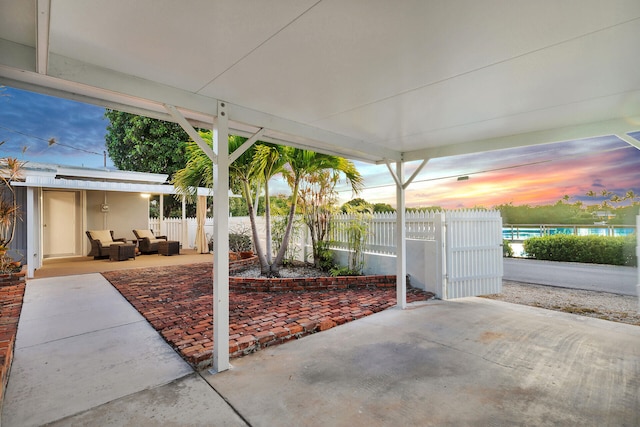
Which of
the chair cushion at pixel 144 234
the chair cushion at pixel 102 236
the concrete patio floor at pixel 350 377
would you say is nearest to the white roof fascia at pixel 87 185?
the chair cushion at pixel 102 236

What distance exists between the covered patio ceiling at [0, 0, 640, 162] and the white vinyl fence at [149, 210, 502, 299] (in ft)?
8.62

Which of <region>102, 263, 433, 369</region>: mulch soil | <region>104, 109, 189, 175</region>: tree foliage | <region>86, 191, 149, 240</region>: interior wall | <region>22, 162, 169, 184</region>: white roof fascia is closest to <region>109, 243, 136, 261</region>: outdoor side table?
<region>86, 191, 149, 240</region>: interior wall

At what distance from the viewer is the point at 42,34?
5.62 ft

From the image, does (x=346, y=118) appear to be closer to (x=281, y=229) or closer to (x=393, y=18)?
(x=393, y=18)

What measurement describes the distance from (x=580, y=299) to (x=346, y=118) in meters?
5.70

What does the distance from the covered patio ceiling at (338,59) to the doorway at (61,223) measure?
10.5 metres

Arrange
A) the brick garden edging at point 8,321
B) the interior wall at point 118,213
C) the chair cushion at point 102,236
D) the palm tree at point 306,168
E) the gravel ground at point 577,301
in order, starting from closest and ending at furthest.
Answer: the brick garden edging at point 8,321, the gravel ground at point 577,301, the palm tree at point 306,168, the chair cushion at point 102,236, the interior wall at point 118,213

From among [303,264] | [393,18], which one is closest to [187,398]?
[393,18]

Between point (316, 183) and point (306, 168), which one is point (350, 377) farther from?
point (316, 183)

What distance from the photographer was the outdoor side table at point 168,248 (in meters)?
10.8

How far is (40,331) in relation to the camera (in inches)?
151

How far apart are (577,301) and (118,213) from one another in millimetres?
13915

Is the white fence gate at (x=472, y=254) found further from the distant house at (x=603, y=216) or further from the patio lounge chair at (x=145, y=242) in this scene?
the patio lounge chair at (x=145, y=242)

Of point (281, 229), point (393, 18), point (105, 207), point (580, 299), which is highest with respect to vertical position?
point (393, 18)
